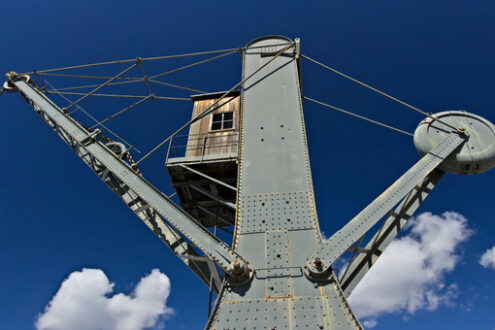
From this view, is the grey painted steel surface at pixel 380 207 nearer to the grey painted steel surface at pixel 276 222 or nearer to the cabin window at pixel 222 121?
the grey painted steel surface at pixel 276 222

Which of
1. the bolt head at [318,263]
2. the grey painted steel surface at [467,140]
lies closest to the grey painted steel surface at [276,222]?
the bolt head at [318,263]

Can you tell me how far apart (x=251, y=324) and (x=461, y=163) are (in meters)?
5.10

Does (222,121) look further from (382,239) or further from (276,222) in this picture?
(382,239)

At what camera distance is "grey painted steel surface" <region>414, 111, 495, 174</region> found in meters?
6.23

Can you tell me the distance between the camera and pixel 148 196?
5.87m

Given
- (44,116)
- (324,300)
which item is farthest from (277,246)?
(44,116)

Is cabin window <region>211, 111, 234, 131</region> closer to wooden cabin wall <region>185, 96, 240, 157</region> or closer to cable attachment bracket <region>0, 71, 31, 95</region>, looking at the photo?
wooden cabin wall <region>185, 96, 240, 157</region>

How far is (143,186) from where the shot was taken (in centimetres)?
604

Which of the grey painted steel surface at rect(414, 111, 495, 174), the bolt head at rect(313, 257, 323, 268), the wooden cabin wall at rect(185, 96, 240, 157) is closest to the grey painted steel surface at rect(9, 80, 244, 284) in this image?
the bolt head at rect(313, 257, 323, 268)

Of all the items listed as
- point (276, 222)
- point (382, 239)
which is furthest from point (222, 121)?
point (382, 239)

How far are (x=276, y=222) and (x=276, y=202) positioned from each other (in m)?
0.41

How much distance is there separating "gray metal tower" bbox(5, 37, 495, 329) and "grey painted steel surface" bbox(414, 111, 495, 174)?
2 centimetres

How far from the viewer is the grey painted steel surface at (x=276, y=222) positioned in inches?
170

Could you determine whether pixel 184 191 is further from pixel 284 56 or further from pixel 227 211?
pixel 284 56
